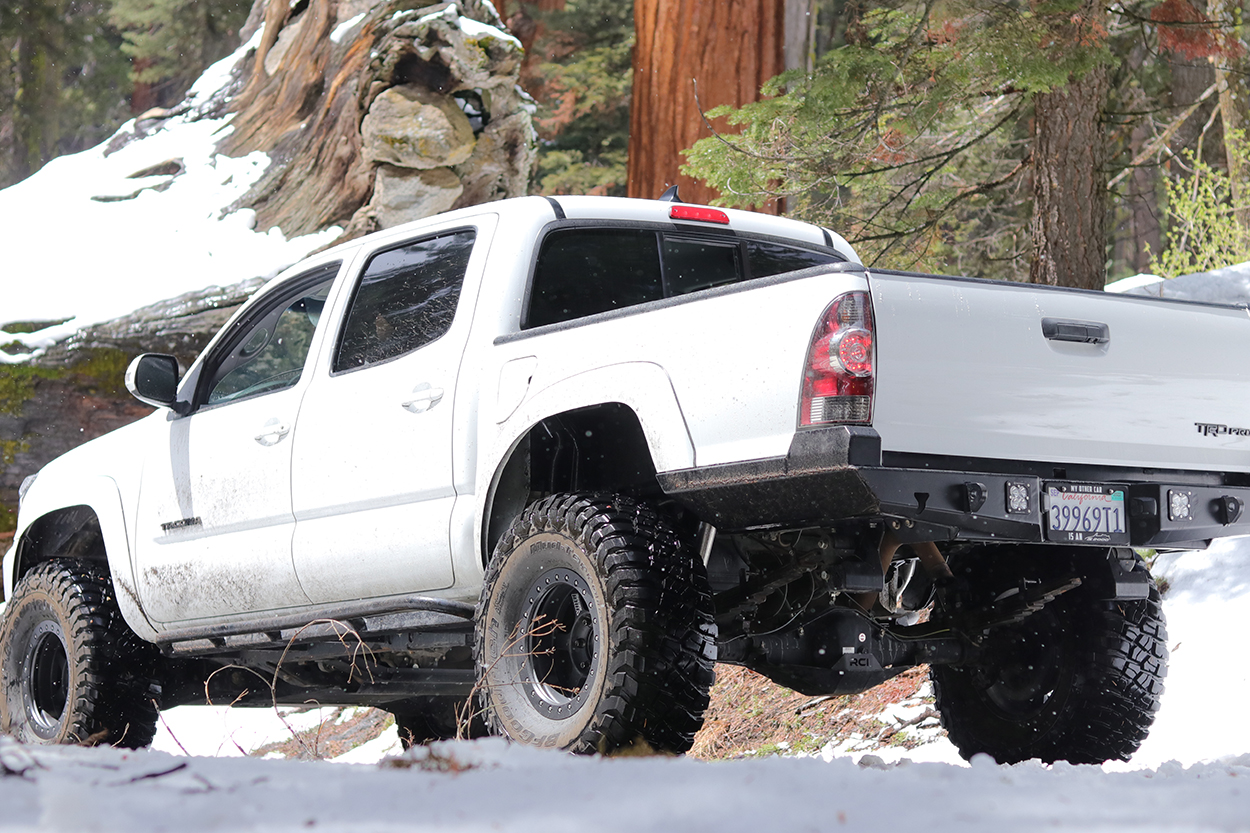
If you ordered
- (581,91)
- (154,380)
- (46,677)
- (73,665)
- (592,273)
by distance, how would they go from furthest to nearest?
(581,91)
(46,677)
(73,665)
(154,380)
(592,273)

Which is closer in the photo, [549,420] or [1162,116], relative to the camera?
[549,420]

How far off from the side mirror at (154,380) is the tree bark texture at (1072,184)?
530 cm

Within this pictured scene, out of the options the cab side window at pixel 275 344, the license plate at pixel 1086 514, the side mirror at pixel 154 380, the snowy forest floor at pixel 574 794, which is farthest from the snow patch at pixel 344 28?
the snowy forest floor at pixel 574 794

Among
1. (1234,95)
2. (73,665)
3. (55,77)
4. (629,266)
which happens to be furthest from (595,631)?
(55,77)

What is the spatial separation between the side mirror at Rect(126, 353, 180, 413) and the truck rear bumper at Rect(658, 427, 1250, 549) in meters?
2.97

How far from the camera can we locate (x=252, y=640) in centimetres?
551

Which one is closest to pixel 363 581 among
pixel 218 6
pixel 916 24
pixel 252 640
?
pixel 252 640

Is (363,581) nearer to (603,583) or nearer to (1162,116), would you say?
(603,583)

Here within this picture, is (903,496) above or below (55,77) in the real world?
below

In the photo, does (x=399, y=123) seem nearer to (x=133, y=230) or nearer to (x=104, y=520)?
(x=133, y=230)

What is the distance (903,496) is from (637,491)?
1.19 metres

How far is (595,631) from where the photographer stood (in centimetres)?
396

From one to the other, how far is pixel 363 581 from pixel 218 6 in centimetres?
2392

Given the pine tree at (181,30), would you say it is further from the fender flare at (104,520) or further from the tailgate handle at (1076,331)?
the tailgate handle at (1076,331)
